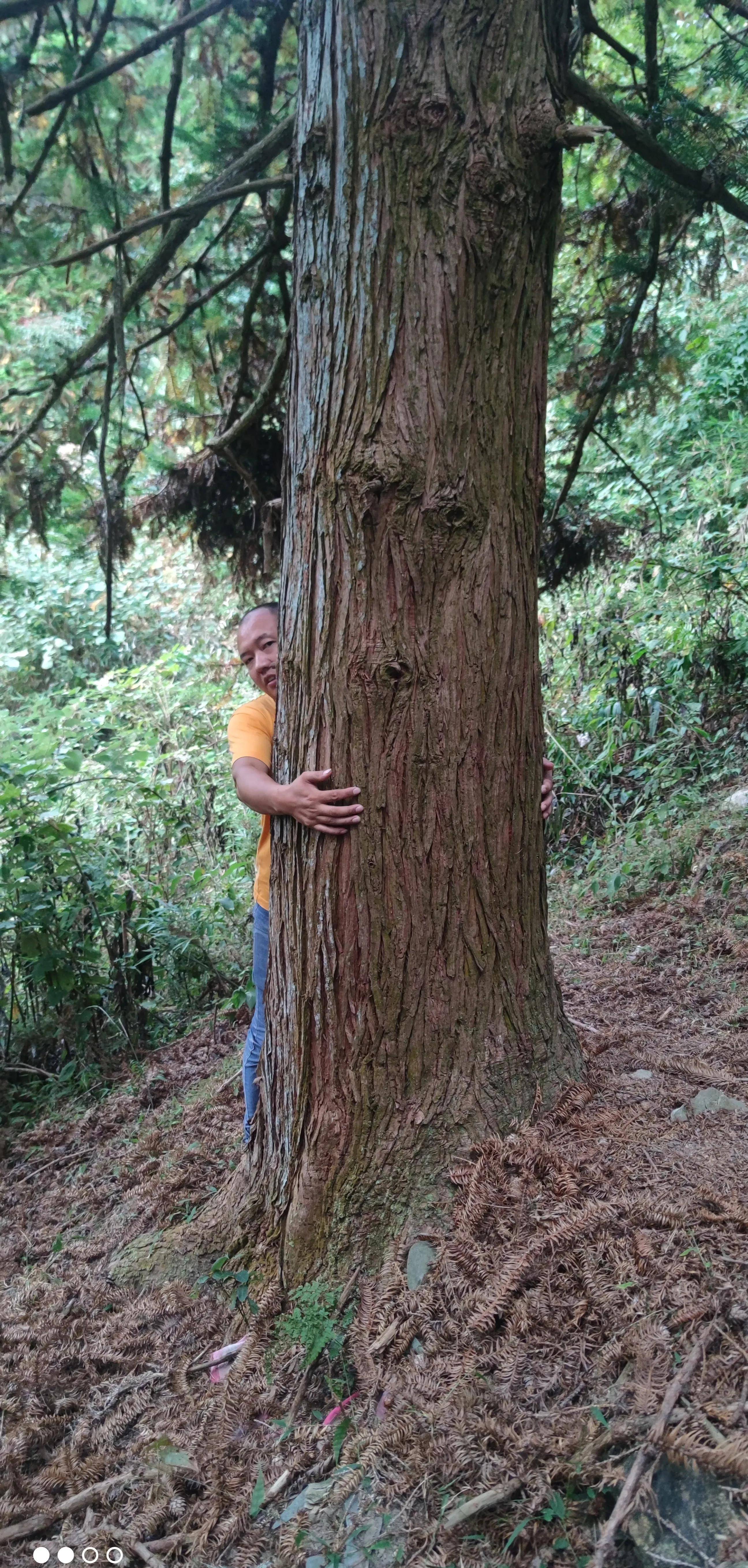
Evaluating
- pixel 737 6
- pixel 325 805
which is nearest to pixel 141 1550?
pixel 325 805

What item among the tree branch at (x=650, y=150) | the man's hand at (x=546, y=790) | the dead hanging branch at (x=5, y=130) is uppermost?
the dead hanging branch at (x=5, y=130)

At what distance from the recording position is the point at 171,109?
3.63m

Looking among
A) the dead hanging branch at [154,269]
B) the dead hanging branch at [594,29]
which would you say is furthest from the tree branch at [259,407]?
the dead hanging branch at [594,29]

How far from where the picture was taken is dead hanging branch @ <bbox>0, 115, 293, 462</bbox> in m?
3.57

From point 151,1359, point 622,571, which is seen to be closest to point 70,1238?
point 151,1359

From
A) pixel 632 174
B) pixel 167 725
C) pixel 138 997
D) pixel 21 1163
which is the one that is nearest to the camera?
pixel 632 174

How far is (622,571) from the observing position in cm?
771

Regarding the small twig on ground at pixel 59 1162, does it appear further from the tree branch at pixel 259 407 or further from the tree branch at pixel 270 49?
the tree branch at pixel 270 49

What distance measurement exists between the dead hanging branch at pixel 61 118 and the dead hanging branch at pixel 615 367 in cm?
238

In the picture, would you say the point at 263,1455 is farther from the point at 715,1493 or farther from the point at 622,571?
the point at 622,571

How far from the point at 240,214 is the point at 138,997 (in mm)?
4237

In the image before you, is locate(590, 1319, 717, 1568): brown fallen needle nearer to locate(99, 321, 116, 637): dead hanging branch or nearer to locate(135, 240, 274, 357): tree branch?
locate(99, 321, 116, 637): dead hanging branch

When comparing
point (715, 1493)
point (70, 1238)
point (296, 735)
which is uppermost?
point (296, 735)

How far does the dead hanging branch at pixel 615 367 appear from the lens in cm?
422
